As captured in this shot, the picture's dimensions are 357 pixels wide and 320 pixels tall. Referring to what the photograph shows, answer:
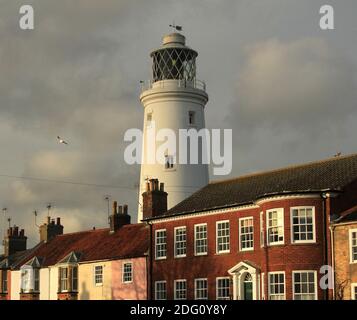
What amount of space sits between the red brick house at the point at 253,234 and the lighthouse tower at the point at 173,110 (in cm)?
744

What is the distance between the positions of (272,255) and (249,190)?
6.25 metres

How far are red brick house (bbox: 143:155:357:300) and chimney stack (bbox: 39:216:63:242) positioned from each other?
18.7 m

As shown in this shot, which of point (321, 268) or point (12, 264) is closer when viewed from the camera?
point (321, 268)

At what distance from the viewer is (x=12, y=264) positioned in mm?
68125

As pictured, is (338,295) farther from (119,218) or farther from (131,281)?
(119,218)

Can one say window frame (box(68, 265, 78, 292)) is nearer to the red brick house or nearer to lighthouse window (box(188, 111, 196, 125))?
the red brick house

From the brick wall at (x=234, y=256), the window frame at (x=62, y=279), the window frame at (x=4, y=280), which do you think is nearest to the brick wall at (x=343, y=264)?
the brick wall at (x=234, y=256)

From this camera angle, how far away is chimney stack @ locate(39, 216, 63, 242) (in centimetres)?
6938

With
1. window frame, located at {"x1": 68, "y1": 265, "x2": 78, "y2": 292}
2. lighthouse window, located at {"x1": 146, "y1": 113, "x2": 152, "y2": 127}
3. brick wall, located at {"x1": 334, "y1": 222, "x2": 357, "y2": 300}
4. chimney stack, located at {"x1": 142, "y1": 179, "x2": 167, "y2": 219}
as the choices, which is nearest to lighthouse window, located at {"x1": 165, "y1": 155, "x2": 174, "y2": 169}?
lighthouse window, located at {"x1": 146, "y1": 113, "x2": 152, "y2": 127}

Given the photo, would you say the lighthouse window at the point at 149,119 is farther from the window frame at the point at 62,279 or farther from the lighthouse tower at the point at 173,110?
the window frame at the point at 62,279

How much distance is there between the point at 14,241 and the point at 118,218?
19.0m

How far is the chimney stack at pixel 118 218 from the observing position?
6025 centimetres

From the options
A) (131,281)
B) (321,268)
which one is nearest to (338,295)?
(321,268)

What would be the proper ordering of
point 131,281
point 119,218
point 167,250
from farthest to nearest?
point 119,218 < point 131,281 < point 167,250
